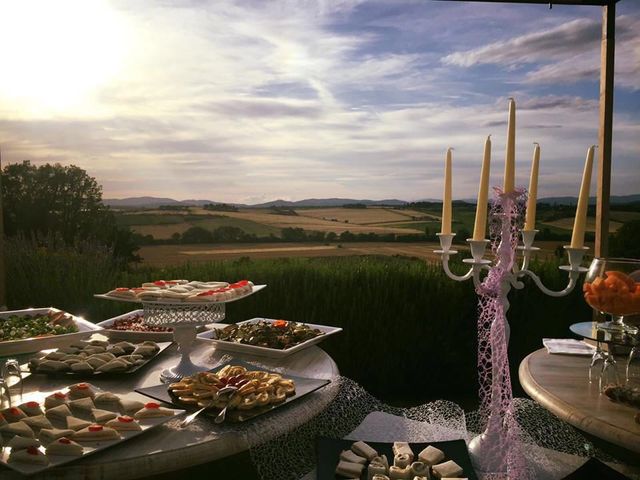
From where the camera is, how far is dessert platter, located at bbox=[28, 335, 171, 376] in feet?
6.66

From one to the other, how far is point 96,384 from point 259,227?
4067 mm

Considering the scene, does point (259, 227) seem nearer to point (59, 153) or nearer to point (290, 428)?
point (59, 153)

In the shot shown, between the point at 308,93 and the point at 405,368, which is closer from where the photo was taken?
the point at 405,368

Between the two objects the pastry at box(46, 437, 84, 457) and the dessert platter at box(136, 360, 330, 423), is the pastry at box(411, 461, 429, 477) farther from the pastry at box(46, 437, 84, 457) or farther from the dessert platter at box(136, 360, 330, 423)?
the pastry at box(46, 437, 84, 457)

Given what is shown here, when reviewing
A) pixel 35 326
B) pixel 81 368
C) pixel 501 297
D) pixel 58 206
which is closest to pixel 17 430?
pixel 81 368

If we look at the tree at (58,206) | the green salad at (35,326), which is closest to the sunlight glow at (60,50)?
the tree at (58,206)

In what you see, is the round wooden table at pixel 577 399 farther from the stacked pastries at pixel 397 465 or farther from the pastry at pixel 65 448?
the pastry at pixel 65 448

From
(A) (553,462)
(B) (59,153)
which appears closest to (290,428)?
(A) (553,462)

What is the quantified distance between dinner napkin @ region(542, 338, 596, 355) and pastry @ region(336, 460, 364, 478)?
1339 millimetres

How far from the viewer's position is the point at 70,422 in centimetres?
154

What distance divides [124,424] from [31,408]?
0.32 meters

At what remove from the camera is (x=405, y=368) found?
15.4 ft

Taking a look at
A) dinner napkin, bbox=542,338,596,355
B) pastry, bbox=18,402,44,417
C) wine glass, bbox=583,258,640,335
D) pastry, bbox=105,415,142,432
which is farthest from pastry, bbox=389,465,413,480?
dinner napkin, bbox=542,338,596,355

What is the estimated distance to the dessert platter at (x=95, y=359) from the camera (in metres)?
2.03
